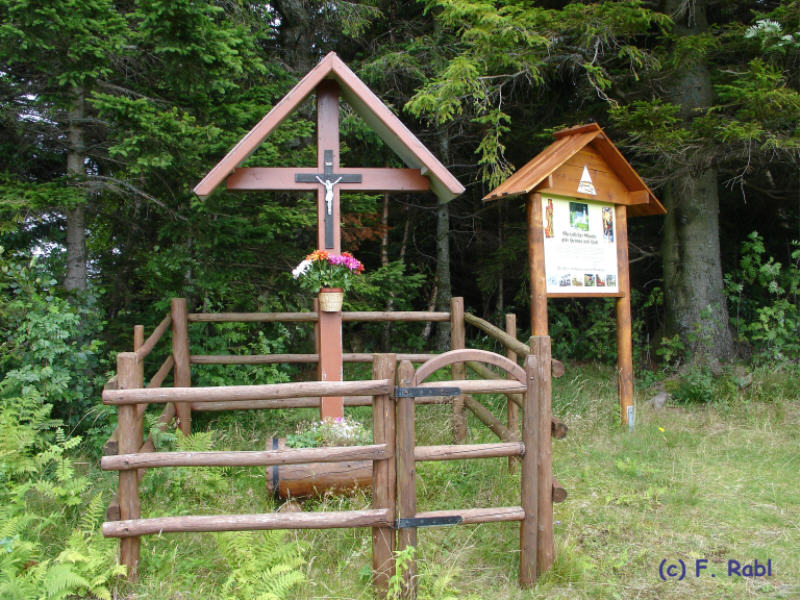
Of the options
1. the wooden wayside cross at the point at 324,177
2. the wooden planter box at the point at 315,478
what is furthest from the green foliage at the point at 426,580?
the wooden wayside cross at the point at 324,177

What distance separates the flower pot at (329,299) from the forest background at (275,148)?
5.83ft

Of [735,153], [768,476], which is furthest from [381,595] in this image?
[735,153]

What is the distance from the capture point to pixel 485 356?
3.76m

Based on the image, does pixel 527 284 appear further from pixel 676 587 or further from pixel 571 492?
pixel 676 587

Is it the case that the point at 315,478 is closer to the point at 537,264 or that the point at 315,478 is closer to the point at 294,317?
the point at 294,317

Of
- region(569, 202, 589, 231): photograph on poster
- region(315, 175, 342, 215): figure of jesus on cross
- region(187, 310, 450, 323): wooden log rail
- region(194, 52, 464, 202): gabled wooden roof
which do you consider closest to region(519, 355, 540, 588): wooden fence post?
region(194, 52, 464, 202): gabled wooden roof

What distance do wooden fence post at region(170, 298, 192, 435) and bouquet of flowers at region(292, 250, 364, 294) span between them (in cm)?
166

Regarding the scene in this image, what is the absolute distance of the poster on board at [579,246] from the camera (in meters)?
6.12

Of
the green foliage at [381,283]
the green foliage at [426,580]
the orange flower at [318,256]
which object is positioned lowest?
the green foliage at [426,580]

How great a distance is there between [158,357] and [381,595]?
4579 mm

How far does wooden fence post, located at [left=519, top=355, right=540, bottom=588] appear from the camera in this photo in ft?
12.2

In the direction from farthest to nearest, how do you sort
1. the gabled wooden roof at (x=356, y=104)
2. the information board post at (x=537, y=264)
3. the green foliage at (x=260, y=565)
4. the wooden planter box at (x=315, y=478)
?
the information board post at (x=537, y=264) < the gabled wooden roof at (x=356, y=104) < the wooden planter box at (x=315, y=478) < the green foliage at (x=260, y=565)

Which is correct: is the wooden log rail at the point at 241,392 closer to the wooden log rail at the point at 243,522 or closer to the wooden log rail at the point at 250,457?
the wooden log rail at the point at 250,457

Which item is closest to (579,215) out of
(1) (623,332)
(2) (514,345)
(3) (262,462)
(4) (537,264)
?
(4) (537,264)
